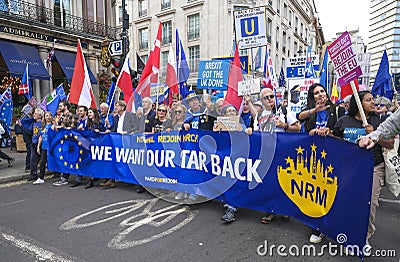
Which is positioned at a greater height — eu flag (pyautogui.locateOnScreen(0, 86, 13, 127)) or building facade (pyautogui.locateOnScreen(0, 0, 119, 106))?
building facade (pyautogui.locateOnScreen(0, 0, 119, 106))

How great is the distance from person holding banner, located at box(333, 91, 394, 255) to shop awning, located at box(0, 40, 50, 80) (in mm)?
12898

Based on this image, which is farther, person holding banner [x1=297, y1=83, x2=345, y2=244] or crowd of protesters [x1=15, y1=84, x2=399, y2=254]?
person holding banner [x1=297, y1=83, x2=345, y2=244]

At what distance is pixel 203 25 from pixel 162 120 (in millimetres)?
22735

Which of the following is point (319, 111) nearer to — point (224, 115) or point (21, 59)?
point (224, 115)

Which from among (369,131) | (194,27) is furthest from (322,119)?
(194,27)

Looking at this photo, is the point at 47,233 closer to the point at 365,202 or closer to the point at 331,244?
the point at 331,244

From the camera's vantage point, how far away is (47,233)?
3750 mm

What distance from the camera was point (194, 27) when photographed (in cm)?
2719

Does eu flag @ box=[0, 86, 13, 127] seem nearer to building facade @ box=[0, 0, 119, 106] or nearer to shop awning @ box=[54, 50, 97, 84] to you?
building facade @ box=[0, 0, 119, 106]

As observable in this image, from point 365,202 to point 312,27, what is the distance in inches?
2233

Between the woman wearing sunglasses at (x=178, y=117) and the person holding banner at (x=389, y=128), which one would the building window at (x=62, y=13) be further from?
the person holding banner at (x=389, y=128)

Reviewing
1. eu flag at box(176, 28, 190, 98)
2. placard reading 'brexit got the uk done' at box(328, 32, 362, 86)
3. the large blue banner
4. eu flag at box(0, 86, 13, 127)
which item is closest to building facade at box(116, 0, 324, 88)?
eu flag at box(0, 86, 13, 127)

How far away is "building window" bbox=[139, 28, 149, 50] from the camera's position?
3166cm

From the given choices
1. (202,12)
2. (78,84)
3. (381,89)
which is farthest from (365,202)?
(202,12)
